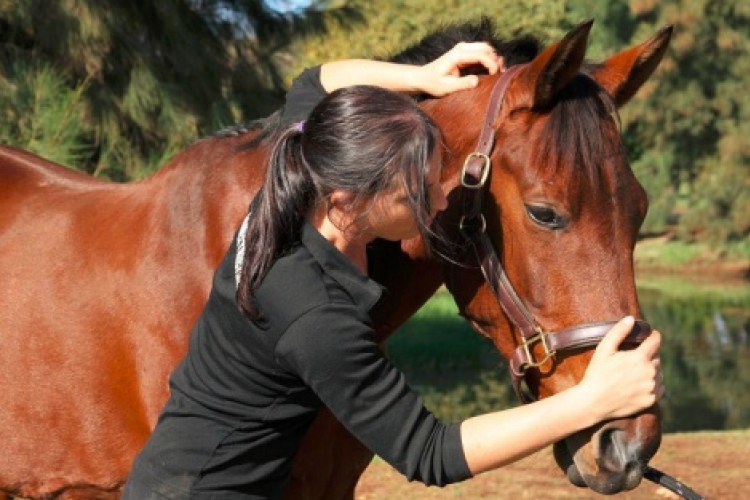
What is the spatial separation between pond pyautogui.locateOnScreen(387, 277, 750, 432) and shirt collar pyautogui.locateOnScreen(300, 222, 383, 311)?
924cm

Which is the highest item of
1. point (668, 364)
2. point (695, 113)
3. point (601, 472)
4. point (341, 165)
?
point (341, 165)

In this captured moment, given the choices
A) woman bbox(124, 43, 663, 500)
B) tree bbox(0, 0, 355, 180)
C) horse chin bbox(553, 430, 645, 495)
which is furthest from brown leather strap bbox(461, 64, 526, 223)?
tree bbox(0, 0, 355, 180)

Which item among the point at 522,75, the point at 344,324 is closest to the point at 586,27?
the point at 522,75

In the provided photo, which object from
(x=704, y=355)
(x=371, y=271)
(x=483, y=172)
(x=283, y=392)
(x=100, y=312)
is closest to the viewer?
(x=283, y=392)

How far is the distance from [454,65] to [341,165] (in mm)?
944

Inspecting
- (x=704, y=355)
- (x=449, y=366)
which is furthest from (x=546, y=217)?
(x=704, y=355)

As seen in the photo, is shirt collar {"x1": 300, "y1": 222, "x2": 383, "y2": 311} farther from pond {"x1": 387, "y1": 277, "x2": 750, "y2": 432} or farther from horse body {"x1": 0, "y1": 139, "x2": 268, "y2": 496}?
pond {"x1": 387, "y1": 277, "x2": 750, "y2": 432}

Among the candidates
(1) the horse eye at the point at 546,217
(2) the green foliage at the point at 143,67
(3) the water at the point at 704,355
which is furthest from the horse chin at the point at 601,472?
(3) the water at the point at 704,355

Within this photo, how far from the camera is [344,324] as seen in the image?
2338 mm

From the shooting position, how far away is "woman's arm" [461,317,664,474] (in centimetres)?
228

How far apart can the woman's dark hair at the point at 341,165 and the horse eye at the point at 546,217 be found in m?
0.34

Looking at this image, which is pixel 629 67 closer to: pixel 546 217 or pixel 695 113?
pixel 546 217

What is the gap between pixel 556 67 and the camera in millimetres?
2775

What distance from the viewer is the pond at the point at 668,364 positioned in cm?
1271
